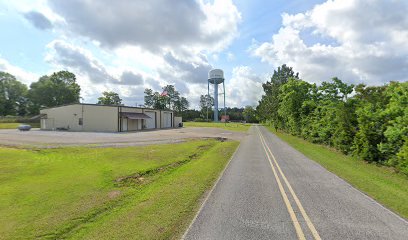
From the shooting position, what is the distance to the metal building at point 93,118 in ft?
143

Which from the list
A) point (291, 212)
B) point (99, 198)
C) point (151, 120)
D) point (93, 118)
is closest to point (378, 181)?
point (291, 212)

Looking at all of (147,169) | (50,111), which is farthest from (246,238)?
(50,111)

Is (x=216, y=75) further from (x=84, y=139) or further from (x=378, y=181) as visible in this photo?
(x=378, y=181)

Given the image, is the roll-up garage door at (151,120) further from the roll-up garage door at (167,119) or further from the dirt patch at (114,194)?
the dirt patch at (114,194)

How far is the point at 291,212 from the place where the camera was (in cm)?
607

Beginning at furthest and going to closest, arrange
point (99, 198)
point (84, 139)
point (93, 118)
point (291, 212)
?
1. point (93, 118)
2. point (84, 139)
3. point (99, 198)
4. point (291, 212)

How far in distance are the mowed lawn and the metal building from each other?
3086 cm

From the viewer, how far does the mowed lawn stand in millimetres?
5328

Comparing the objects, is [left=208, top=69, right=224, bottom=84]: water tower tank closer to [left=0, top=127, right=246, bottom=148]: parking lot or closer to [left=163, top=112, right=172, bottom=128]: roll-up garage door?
[left=163, top=112, right=172, bottom=128]: roll-up garage door

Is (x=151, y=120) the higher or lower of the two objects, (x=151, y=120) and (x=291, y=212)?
the higher

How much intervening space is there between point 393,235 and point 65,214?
7276 mm

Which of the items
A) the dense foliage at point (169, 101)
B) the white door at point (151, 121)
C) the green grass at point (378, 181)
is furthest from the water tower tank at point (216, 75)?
the green grass at point (378, 181)

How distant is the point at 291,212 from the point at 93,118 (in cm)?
4338

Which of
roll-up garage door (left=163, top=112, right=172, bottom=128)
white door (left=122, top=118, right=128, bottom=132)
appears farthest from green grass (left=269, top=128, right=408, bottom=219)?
roll-up garage door (left=163, top=112, right=172, bottom=128)
